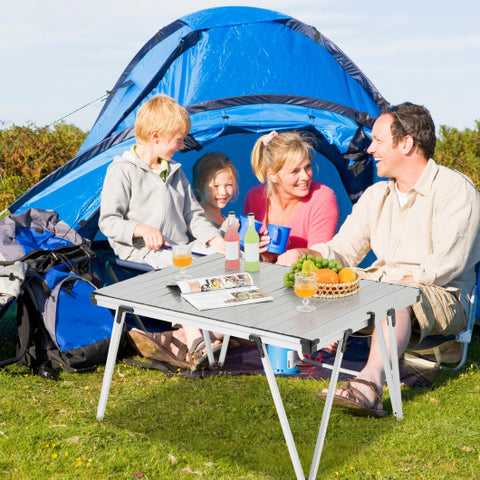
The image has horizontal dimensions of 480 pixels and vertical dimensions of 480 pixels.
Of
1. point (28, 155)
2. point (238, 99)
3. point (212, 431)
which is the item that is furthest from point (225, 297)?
point (28, 155)

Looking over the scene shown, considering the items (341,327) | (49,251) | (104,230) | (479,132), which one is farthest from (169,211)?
(479,132)

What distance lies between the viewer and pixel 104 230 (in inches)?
183

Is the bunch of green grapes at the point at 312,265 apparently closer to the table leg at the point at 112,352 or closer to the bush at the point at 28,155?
the table leg at the point at 112,352

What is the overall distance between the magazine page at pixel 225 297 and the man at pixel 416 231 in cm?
75

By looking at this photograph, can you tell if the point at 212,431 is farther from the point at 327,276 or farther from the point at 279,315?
the point at 327,276

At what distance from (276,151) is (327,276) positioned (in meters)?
2.00

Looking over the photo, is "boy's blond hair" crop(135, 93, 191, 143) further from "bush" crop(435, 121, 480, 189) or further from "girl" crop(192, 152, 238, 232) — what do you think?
"bush" crop(435, 121, 480, 189)

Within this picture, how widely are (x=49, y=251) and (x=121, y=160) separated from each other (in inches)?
31.0

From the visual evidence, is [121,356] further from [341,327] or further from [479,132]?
[479,132]

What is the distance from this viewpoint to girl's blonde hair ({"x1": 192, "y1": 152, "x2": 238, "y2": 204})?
5.39 m

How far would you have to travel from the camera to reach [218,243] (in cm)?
478

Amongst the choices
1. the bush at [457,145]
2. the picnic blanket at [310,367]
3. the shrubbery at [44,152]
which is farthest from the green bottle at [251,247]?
the bush at [457,145]

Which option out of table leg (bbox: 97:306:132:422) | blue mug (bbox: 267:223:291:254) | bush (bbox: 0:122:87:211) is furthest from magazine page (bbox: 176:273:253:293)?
bush (bbox: 0:122:87:211)

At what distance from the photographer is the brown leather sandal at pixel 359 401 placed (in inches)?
135
